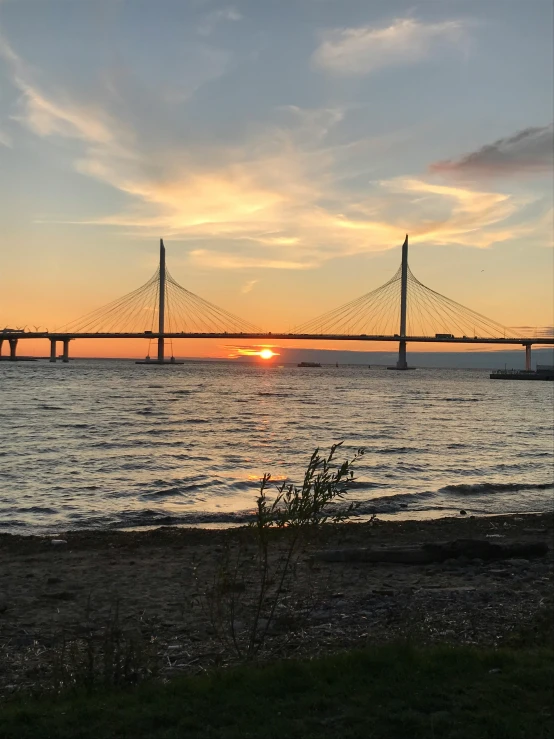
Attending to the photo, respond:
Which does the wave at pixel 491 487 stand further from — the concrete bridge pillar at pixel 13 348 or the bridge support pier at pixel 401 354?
the concrete bridge pillar at pixel 13 348

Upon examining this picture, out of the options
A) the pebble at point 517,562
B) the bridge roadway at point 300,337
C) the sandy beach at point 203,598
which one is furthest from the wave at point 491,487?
the bridge roadway at point 300,337

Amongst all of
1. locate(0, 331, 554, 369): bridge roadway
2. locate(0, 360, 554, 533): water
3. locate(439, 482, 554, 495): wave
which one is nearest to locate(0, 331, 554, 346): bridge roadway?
locate(0, 331, 554, 369): bridge roadway

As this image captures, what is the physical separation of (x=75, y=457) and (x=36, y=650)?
14.6 m

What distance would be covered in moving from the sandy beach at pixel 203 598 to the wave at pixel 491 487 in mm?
5558

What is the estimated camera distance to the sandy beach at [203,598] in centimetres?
566

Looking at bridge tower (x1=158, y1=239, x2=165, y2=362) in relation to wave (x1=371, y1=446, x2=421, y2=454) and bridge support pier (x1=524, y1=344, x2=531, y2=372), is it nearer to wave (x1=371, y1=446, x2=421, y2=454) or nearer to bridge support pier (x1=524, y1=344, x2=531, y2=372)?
bridge support pier (x1=524, y1=344, x2=531, y2=372)

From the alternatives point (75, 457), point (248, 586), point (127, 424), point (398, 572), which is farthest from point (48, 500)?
point (127, 424)

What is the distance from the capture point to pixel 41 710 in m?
3.93

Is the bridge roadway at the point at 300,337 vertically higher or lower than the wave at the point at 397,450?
higher

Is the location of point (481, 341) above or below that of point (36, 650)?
above

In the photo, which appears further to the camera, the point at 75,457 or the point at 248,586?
the point at 75,457

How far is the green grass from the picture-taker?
3.67 metres

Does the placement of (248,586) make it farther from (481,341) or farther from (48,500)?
(481,341)

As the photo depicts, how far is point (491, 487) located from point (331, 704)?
46.3 feet
